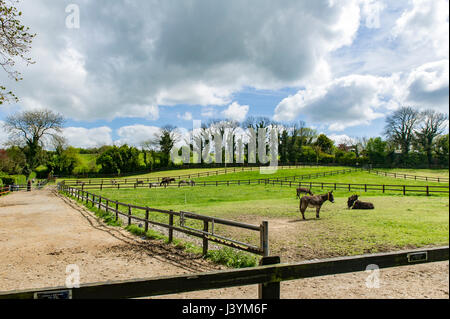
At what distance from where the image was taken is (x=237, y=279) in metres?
2.35

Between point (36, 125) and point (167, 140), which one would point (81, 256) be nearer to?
point (36, 125)

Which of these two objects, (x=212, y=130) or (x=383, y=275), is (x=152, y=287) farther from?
(x=212, y=130)

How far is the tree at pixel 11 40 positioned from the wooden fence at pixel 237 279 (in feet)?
23.3

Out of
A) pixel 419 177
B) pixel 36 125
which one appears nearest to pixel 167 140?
pixel 36 125

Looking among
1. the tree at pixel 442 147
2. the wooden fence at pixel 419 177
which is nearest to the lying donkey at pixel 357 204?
the wooden fence at pixel 419 177

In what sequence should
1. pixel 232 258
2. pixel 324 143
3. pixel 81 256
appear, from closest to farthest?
pixel 232 258, pixel 81 256, pixel 324 143

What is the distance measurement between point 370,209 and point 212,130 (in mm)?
61415

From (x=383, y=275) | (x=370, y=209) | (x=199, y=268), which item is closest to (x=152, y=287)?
(x=199, y=268)

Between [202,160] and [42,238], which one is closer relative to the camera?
[42,238]

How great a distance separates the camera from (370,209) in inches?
575

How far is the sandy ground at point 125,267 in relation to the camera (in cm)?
462

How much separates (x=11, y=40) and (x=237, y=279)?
27.4ft
